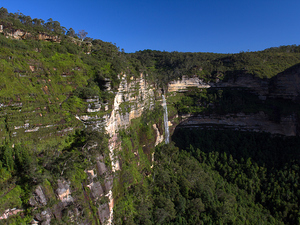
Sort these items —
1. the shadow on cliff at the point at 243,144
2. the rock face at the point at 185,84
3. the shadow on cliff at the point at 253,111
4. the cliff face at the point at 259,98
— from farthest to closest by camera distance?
the rock face at the point at 185,84
the cliff face at the point at 259,98
the shadow on cliff at the point at 253,111
the shadow on cliff at the point at 243,144

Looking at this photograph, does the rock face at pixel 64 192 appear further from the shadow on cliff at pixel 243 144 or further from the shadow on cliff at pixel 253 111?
the shadow on cliff at pixel 253 111

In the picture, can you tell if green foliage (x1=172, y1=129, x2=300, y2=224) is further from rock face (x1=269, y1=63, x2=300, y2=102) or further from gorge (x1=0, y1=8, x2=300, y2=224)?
rock face (x1=269, y1=63, x2=300, y2=102)

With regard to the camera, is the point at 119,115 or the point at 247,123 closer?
the point at 119,115

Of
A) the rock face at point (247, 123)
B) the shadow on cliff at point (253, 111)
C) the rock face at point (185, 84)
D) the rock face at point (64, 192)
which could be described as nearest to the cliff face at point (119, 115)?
the rock face at point (64, 192)

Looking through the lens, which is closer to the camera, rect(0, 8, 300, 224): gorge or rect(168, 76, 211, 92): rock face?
rect(0, 8, 300, 224): gorge

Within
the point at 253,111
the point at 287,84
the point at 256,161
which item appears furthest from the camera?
the point at 287,84

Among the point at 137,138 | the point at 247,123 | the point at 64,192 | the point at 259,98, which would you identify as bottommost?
the point at 247,123

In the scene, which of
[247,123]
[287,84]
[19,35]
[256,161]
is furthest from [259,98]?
[19,35]

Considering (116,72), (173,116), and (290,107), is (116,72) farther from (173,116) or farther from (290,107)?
(290,107)

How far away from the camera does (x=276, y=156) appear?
115 ft

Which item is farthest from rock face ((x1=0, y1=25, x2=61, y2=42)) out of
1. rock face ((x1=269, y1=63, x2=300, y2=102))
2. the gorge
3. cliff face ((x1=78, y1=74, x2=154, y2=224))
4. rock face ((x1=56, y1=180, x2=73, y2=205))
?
rock face ((x1=269, y1=63, x2=300, y2=102))

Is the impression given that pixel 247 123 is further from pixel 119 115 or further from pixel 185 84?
pixel 119 115

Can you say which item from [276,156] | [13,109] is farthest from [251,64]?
[13,109]

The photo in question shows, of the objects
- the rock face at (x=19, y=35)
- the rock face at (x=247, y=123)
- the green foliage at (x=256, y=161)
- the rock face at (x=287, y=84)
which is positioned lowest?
the green foliage at (x=256, y=161)
